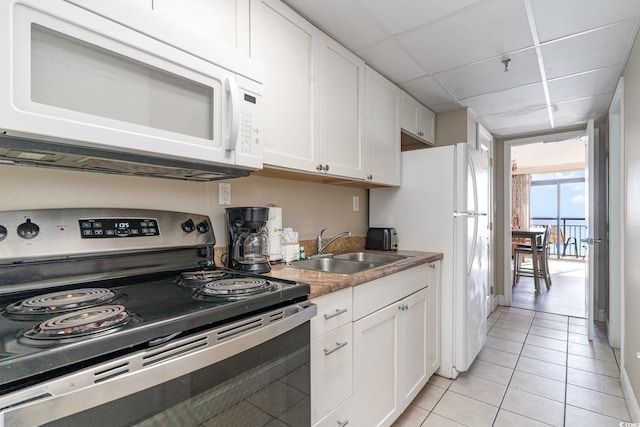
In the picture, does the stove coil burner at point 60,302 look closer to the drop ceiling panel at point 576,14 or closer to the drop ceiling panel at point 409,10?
the drop ceiling panel at point 409,10

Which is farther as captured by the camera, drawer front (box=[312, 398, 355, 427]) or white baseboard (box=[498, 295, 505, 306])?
white baseboard (box=[498, 295, 505, 306])

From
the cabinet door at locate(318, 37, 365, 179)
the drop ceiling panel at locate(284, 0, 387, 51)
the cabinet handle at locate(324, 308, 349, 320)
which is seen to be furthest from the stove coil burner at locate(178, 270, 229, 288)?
the drop ceiling panel at locate(284, 0, 387, 51)

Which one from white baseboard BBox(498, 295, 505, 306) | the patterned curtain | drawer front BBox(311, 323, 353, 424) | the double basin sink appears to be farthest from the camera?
the patterned curtain

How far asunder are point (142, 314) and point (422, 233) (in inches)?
79.6

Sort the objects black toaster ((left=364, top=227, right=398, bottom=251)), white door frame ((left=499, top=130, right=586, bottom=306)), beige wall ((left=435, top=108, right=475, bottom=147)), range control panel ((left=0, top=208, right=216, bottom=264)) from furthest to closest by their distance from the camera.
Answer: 1. white door frame ((left=499, top=130, right=586, bottom=306))
2. beige wall ((left=435, top=108, right=475, bottom=147))
3. black toaster ((left=364, top=227, right=398, bottom=251))
4. range control panel ((left=0, top=208, right=216, bottom=264))

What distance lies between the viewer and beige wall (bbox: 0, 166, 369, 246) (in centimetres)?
103

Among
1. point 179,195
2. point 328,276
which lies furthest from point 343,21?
point 328,276

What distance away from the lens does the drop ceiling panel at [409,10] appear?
5.08 feet

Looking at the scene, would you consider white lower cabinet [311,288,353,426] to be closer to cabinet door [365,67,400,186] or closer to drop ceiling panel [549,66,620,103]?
cabinet door [365,67,400,186]

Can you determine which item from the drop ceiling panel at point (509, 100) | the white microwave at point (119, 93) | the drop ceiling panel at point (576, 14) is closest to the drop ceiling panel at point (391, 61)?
the drop ceiling panel at point (576, 14)

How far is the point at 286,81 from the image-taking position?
1.53m

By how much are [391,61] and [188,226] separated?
1.69 metres

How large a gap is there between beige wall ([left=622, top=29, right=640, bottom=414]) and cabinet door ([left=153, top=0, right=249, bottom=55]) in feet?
7.10

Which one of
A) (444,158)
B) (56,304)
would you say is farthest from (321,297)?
(444,158)
